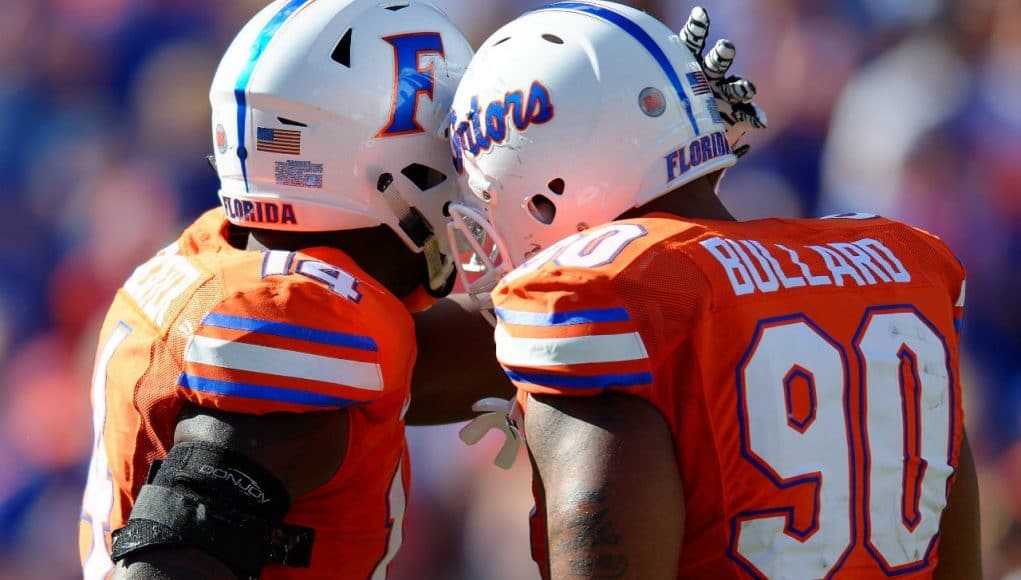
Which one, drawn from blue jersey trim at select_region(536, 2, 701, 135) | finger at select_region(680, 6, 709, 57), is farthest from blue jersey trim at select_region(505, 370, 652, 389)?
finger at select_region(680, 6, 709, 57)

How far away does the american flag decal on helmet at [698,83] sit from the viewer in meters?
2.00

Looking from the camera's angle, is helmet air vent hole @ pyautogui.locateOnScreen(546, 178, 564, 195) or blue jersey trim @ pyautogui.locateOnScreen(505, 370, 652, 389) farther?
helmet air vent hole @ pyautogui.locateOnScreen(546, 178, 564, 195)

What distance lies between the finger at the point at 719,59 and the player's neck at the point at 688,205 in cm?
34

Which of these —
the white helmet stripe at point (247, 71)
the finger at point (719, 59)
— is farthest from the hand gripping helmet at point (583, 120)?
the white helmet stripe at point (247, 71)

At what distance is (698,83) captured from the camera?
2021 mm

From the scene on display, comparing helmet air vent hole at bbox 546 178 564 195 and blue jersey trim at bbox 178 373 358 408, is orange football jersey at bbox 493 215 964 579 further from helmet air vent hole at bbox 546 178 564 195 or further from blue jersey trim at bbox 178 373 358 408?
blue jersey trim at bbox 178 373 358 408

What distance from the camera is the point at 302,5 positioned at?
93.4 inches

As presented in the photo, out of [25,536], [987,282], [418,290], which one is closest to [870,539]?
[418,290]

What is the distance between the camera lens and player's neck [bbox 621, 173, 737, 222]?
194 cm

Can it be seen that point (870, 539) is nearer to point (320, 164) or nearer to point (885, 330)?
point (885, 330)

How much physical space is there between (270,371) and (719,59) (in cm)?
104

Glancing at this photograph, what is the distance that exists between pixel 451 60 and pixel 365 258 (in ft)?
1.53

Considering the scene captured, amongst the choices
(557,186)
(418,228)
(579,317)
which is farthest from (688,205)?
(418,228)

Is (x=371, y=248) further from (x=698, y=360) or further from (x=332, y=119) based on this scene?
(x=698, y=360)
